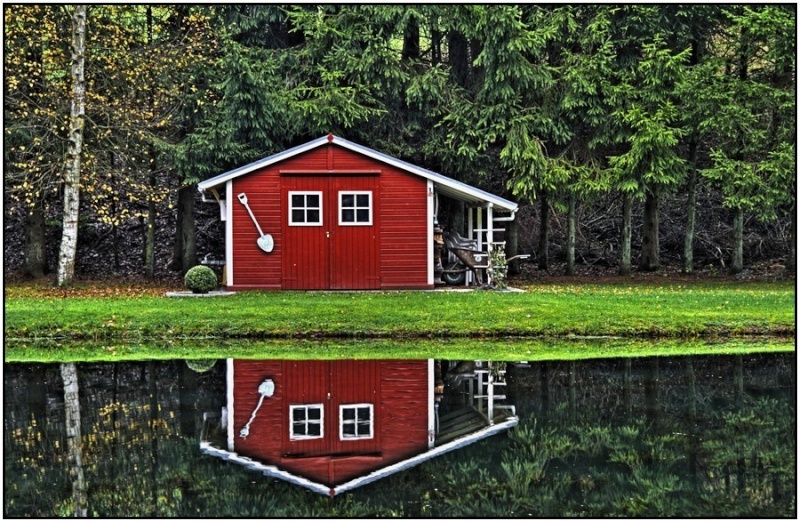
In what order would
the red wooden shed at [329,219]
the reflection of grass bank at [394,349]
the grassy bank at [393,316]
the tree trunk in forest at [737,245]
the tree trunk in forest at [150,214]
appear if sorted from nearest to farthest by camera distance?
the reflection of grass bank at [394,349], the grassy bank at [393,316], the red wooden shed at [329,219], the tree trunk in forest at [150,214], the tree trunk in forest at [737,245]

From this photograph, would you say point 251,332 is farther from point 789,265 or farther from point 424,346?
point 789,265

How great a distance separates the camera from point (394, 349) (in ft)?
54.0

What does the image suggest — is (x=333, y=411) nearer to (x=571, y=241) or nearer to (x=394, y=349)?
(x=394, y=349)

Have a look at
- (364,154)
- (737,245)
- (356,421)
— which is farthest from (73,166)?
(737,245)

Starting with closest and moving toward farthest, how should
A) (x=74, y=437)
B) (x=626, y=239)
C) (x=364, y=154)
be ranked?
(x=74, y=437)
(x=364, y=154)
(x=626, y=239)

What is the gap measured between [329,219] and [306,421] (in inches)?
616

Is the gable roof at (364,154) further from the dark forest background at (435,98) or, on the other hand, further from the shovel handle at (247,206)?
the dark forest background at (435,98)

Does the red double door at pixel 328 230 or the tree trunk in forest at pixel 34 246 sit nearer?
the red double door at pixel 328 230

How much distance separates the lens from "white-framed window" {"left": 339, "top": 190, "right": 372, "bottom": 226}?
2614 cm

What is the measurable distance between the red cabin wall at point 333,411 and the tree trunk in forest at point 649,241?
18657 mm

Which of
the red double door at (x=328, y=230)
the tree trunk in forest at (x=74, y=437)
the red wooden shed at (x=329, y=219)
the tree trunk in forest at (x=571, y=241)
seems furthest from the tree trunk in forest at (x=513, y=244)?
the tree trunk in forest at (x=74, y=437)

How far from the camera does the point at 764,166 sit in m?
28.0

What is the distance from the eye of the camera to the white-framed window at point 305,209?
26078 millimetres

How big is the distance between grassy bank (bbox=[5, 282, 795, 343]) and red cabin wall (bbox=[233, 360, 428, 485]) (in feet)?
12.2
